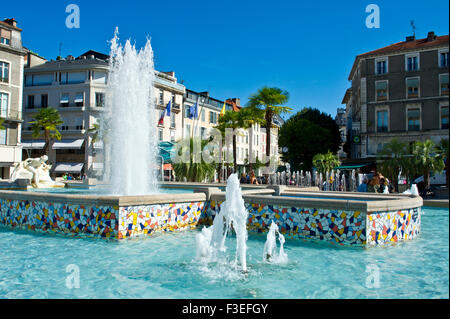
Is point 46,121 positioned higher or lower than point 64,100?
lower

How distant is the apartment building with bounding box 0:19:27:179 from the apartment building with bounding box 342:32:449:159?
36411mm

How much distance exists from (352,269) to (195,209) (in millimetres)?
4836

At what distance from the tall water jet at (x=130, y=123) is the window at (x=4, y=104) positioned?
1120 inches

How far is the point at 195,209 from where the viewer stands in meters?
9.55

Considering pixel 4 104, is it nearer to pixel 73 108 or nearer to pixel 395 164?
pixel 73 108

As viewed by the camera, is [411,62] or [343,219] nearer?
[343,219]

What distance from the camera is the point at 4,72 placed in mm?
36812

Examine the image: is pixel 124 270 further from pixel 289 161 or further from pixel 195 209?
pixel 289 161

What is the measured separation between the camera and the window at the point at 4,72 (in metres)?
36.6

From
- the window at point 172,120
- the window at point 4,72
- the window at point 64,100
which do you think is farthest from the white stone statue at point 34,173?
the window at point 172,120

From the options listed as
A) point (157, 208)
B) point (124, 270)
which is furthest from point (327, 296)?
point (157, 208)

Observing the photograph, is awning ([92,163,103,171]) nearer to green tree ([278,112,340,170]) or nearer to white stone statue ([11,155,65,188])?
green tree ([278,112,340,170])

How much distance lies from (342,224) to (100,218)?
5.11m

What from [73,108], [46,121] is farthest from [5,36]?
[73,108]
